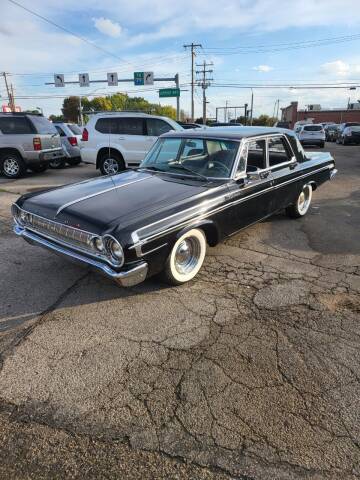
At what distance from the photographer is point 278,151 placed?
220 inches

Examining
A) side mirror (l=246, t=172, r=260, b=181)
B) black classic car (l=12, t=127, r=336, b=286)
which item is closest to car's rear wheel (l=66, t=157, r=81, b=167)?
black classic car (l=12, t=127, r=336, b=286)

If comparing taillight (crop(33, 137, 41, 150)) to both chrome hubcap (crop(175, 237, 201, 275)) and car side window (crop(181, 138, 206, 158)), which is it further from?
chrome hubcap (crop(175, 237, 201, 275))

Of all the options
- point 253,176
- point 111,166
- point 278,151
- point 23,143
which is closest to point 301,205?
point 278,151

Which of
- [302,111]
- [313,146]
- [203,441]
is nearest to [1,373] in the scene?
[203,441]

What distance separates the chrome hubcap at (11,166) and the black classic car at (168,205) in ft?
24.3

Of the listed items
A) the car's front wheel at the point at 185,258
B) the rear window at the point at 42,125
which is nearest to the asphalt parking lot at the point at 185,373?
the car's front wheel at the point at 185,258

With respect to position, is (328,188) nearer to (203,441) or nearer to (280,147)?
(280,147)

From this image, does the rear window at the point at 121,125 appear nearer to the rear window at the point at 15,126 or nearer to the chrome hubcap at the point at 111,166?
the chrome hubcap at the point at 111,166

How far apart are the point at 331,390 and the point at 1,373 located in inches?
93.8

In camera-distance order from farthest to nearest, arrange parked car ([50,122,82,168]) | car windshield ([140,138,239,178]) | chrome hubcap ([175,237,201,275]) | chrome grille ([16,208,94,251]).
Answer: parked car ([50,122,82,168]) → car windshield ([140,138,239,178]) → chrome hubcap ([175,237,201,275]) → chrome grille ([16,208,94,251])

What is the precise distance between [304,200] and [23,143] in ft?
26.7

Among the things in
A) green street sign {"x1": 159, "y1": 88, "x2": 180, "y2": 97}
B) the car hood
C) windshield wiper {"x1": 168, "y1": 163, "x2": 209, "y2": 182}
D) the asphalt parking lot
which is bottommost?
the asphalt parking lot

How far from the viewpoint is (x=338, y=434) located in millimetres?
2166

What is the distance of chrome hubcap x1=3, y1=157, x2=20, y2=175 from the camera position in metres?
10.9
